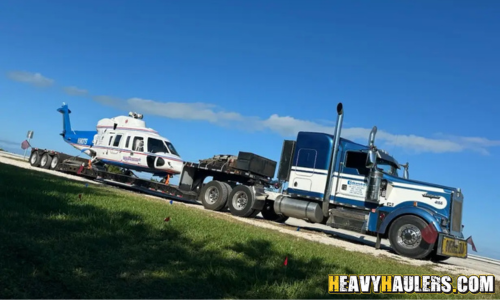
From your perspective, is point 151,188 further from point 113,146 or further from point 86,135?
point 86,135

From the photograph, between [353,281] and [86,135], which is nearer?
[353,281]

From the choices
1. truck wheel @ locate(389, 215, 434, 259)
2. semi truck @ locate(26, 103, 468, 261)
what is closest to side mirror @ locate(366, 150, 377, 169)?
semi truck @ locate(26, 103, 468, 261)

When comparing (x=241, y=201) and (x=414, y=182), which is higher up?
(x=414, y=182)

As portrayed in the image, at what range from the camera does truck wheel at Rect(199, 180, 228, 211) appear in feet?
50.9

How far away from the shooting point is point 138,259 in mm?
5129

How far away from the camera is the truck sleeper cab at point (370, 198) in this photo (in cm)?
1091

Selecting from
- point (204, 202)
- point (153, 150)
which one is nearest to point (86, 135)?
point (153, 150)

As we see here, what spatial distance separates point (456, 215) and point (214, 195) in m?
8.34

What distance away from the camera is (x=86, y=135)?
921 inches

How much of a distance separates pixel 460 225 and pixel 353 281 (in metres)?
7.63

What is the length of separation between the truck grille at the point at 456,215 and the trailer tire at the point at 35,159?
22.3m

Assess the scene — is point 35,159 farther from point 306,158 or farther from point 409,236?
point 409,236

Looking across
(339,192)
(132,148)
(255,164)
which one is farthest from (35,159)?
(339,192)

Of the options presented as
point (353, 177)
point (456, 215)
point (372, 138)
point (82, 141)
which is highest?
point (372, 138)
